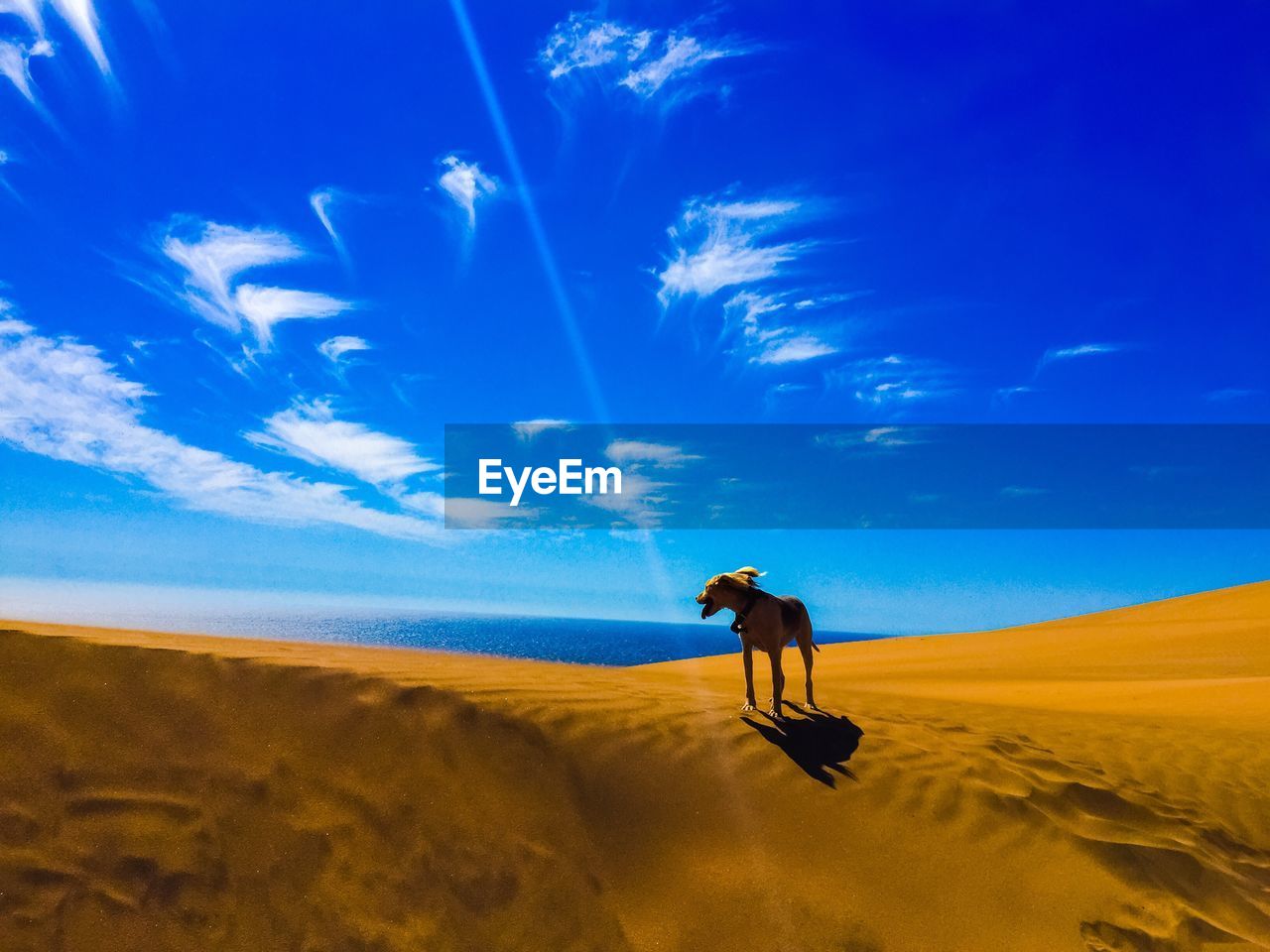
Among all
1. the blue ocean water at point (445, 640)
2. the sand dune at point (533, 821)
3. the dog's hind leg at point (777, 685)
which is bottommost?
the sand dune at point (533, 821)

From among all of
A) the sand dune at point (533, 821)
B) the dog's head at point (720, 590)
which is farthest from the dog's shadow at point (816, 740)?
the dog's head at point (720, 590)

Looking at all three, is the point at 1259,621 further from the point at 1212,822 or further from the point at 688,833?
the point at 688,833

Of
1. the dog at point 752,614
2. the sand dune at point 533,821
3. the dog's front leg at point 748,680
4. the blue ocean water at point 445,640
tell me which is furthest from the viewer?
the blue ocean water at point 445,640

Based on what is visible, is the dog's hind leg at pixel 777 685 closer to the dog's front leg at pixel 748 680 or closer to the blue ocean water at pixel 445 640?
the dog's front leg at pixel 748 680

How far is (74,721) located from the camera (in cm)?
532

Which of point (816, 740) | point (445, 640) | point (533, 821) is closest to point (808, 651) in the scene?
point (816, 740)

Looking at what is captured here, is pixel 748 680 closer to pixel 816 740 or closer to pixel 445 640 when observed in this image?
pixel 816 740

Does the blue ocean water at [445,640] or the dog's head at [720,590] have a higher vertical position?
the blue ocean water at [445,640]

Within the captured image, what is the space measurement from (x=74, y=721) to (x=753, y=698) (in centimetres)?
567

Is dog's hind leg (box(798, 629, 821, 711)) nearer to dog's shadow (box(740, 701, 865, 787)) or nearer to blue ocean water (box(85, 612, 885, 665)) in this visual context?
dog's shadow (box(740, 701, 865, 787))

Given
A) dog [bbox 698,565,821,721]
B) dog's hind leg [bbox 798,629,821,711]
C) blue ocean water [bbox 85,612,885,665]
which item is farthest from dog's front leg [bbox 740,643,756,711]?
blue ocean water [bbox 85,612,885,665]

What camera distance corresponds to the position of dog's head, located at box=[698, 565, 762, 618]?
6871mm

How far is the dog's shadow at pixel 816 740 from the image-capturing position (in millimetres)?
6359

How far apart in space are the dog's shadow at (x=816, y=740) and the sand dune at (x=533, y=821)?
1.3 inches
